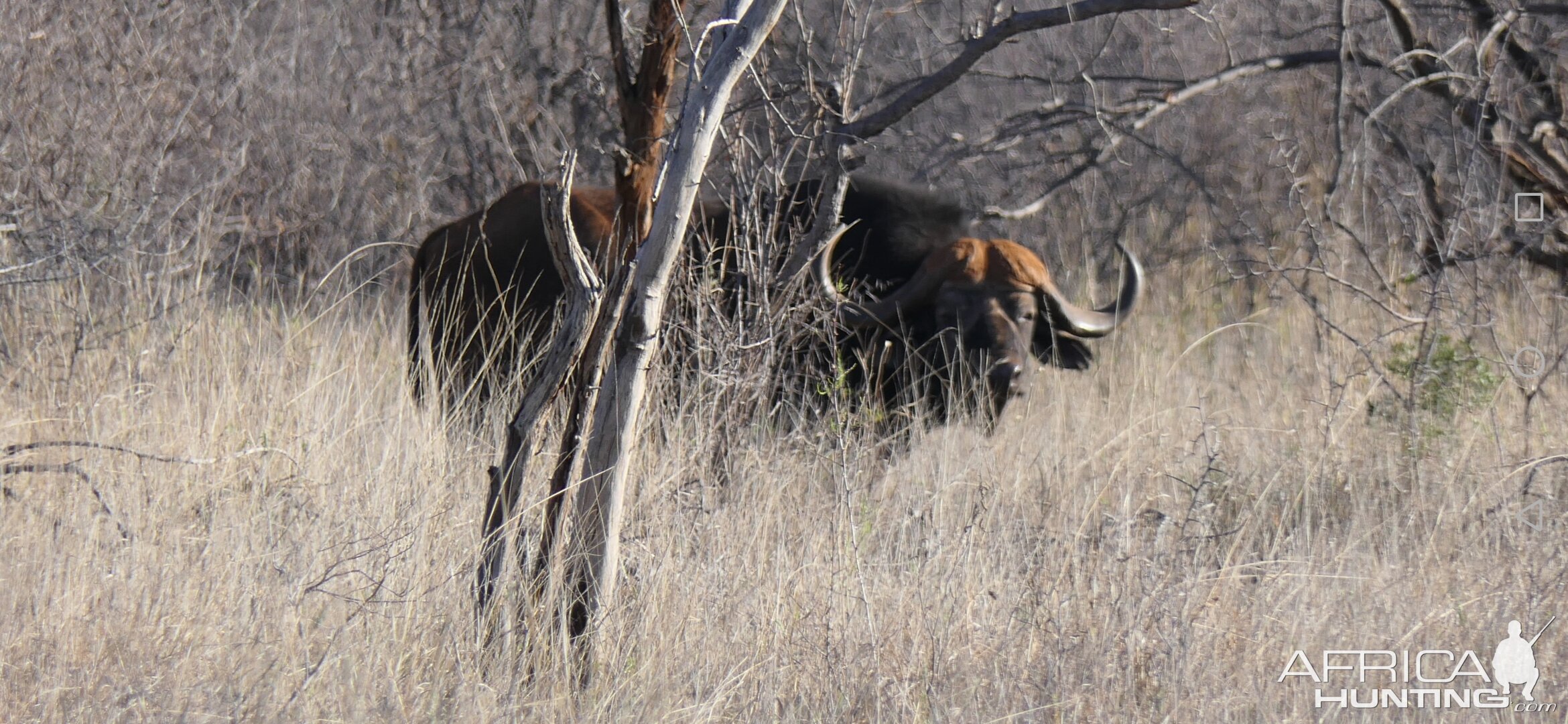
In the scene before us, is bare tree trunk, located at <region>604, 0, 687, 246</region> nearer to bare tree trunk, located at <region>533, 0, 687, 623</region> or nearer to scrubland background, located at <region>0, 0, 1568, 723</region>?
bare tree trunk, located at <region>533, 0, 687, 623</region>

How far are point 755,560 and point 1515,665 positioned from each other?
1.93 m

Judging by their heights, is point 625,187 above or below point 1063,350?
above

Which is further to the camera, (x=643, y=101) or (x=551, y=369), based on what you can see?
(x=643, y=101)

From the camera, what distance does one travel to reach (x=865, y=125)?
5.05 metres

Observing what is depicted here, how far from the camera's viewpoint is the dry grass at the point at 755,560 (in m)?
2.92

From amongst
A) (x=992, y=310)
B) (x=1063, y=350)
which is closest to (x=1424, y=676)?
(x=992, y=310)

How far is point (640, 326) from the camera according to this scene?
298cm

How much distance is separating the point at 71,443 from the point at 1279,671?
3294 millimetres

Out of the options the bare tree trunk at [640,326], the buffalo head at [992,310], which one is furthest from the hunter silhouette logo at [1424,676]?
the buffalo head at [992,310]

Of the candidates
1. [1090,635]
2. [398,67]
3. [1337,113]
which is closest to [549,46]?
[398,67]

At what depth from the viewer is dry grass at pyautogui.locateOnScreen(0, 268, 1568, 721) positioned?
9.58 feet

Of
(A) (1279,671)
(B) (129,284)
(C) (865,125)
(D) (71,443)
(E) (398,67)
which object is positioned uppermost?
(E) (398,67)

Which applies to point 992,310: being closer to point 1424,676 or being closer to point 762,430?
point 762,430

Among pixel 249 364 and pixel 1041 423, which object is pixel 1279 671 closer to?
pixel 1041 423
